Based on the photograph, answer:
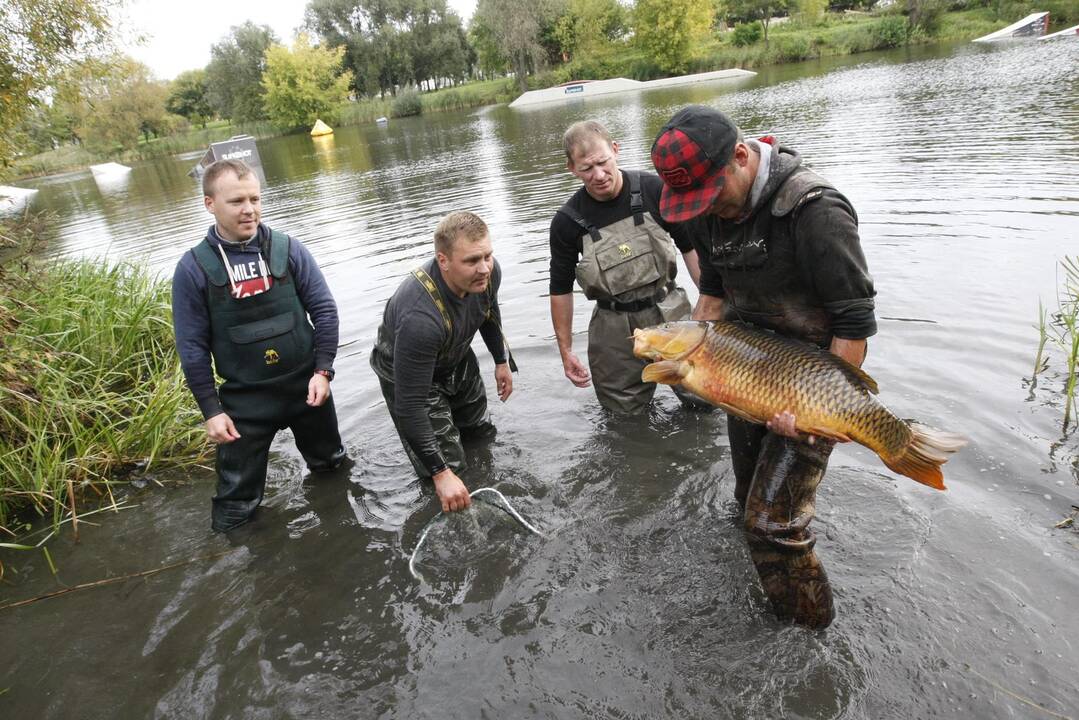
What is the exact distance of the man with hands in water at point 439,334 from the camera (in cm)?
376

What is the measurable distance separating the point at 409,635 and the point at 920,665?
2572mm

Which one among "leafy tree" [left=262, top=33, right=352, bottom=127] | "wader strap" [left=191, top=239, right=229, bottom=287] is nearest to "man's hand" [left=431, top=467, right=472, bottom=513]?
"wader strap" [left=191, top=239, right=229, bottom=287]

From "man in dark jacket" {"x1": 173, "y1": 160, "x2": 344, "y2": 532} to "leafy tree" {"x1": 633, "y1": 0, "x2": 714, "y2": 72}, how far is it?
184ft

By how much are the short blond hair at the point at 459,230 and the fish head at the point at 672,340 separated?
130cm

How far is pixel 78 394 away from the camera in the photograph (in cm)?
563

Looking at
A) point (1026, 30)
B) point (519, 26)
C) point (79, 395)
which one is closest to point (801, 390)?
point (79, 395)

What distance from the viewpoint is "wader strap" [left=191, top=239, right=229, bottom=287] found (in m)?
3.87

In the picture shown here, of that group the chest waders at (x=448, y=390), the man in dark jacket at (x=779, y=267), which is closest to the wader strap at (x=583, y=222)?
the chest waders at (x=448, y=390)

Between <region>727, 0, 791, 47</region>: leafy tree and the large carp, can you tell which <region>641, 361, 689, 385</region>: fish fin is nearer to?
the large carp

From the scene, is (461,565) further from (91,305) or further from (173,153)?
(173,153)

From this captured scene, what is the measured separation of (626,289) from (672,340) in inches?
78.7

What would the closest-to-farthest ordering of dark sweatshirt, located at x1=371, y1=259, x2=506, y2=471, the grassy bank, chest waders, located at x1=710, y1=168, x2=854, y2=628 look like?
chest waders, located at x1=710, y1=168, x2=854, y2=628 < dark sweatshirt, located at x1=371, y1=259, x2=506, y2=471 < the grassy bank

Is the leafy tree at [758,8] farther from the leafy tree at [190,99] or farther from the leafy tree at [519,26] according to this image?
the leafy tree at [190,99]

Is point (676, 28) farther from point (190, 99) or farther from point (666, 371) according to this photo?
point (190, 99)
